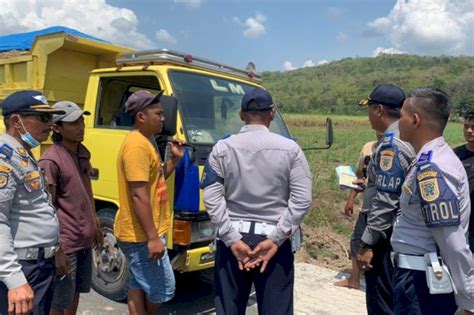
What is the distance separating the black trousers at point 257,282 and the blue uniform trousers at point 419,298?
649 millimetres

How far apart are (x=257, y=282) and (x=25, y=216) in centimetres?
135

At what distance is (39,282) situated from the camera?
7.63 ft

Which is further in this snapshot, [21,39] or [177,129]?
[21,39]

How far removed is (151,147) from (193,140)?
864 millimetres

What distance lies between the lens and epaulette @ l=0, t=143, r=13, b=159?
7.08ft

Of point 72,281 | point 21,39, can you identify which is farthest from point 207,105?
point 21,39

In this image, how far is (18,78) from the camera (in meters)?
5.11

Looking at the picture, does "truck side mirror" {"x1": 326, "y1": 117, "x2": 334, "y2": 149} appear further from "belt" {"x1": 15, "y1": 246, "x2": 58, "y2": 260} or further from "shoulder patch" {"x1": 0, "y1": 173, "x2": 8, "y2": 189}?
"shoulder patch" {"x1": 0, "y1": 173, "x2": 8, "y2": 189}

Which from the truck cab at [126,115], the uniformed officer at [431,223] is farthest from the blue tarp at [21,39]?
the uniformed officer at [431,223]

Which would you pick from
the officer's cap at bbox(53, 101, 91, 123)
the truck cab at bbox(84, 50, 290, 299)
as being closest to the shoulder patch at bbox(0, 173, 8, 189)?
the officer's cap at bbox(53, 101, 91, 123)

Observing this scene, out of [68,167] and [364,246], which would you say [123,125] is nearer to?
[68,167]

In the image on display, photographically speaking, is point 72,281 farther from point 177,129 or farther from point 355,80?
point 355,80

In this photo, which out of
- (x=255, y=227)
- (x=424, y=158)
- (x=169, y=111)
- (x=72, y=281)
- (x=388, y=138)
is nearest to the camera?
(x=424, y=158)

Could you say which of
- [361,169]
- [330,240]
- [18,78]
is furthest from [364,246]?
[18,78]
